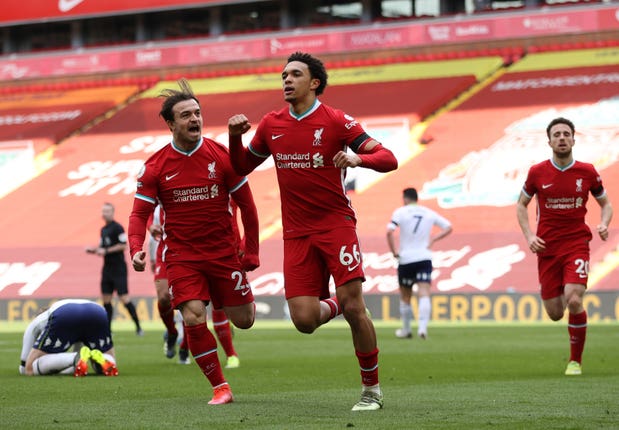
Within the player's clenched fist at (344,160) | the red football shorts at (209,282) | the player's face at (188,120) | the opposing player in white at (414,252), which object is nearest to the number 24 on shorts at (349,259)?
the player's clenched fist at (344,160)

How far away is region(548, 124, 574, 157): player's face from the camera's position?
1166 cm

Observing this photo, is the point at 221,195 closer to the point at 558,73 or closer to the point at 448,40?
the point at 558,73

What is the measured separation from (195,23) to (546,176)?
3450 cm

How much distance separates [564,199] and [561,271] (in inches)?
28.0

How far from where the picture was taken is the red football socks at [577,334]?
1176 centimetres

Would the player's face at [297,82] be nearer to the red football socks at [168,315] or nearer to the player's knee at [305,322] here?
the player's knee at [305,322]

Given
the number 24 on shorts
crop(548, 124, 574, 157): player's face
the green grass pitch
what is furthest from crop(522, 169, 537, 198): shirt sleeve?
the number 24 on shorts

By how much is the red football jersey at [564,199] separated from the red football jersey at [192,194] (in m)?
3.79

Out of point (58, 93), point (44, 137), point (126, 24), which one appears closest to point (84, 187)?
point (44, 137)

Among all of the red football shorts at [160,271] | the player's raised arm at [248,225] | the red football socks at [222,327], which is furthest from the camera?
the red football shorts at [160,271]

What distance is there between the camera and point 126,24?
152ft

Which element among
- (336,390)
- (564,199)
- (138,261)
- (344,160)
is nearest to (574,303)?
(564,199)

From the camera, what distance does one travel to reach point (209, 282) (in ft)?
31.0

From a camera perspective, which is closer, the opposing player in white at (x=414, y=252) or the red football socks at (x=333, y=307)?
the red football socks at (x=333, y=307)
